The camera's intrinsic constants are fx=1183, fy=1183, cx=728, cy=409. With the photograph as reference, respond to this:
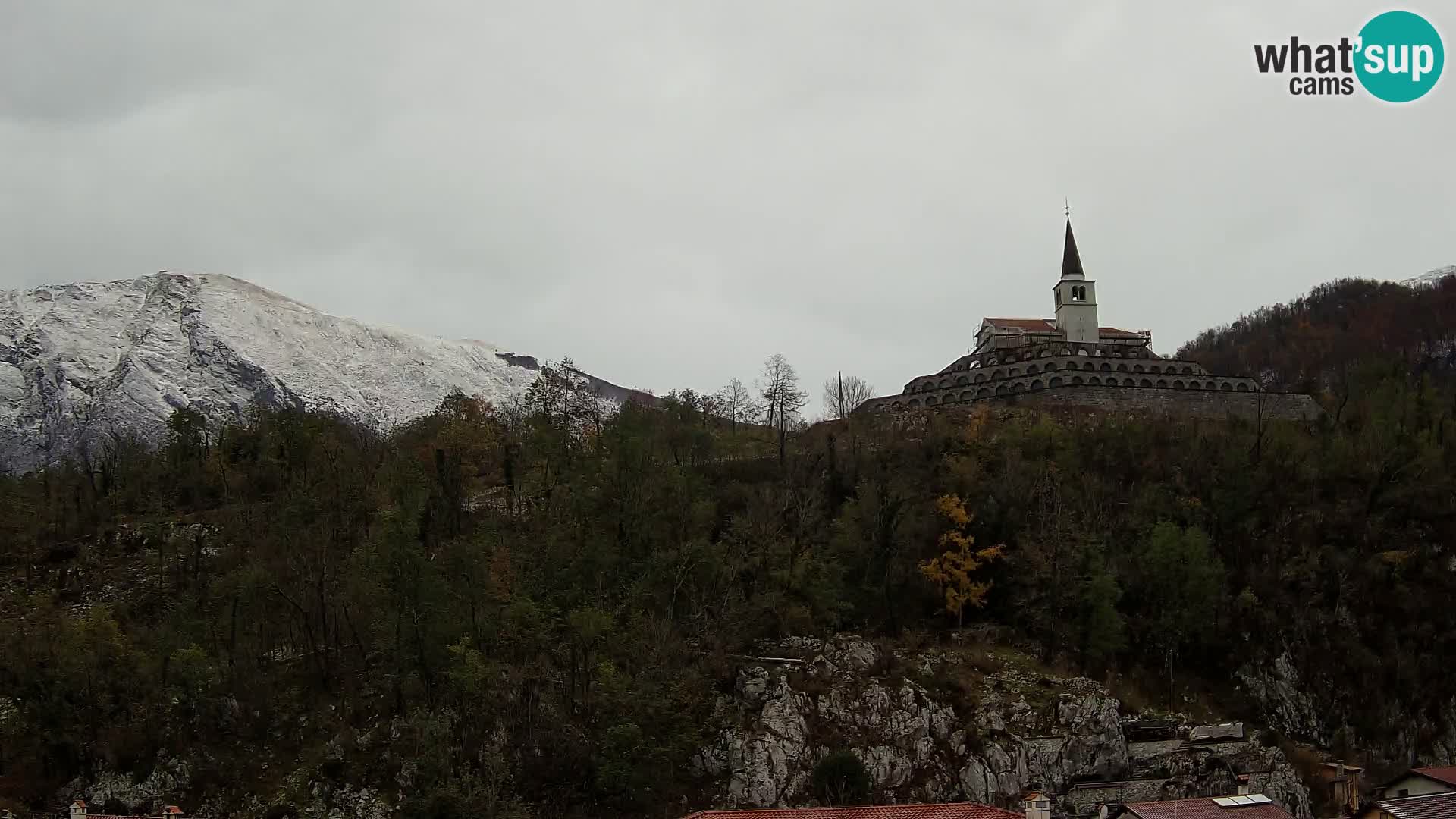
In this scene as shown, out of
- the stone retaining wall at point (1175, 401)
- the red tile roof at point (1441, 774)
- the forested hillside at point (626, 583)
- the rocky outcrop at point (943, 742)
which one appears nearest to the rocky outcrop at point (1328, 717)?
the forested hillside at point (626, 583)

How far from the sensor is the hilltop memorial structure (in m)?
86.1

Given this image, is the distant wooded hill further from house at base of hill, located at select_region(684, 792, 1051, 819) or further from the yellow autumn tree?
house at base of hill, located at select_region(684, 792, 1051, 819)

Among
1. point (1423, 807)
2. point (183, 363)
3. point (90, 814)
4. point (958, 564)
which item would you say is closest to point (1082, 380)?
point (958, 564)

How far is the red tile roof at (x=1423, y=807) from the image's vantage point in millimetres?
34406

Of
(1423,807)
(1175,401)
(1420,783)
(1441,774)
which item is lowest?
(1420,783)

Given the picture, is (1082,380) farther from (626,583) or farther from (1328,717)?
(626,583)

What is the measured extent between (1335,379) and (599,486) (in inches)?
2653

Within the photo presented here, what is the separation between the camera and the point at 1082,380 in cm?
8800

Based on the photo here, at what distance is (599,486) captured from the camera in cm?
6200

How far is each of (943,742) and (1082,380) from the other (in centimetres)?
4477

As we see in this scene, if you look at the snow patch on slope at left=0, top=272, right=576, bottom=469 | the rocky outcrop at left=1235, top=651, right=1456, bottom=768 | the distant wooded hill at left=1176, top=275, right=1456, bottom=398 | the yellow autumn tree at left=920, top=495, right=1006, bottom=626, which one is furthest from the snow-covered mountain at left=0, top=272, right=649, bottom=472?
the rocky outcrop at left=1235, top=651, right=1456, bottom=768

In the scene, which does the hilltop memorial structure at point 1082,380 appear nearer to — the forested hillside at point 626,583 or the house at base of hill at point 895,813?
the forested hillside at point 626,583

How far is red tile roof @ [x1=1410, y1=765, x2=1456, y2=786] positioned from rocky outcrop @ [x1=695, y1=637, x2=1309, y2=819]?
446 cm

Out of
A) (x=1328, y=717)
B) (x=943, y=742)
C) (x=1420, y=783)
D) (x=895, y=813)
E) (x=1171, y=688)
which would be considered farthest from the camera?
(x=1328, y=717)
